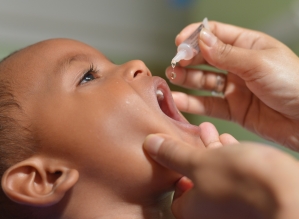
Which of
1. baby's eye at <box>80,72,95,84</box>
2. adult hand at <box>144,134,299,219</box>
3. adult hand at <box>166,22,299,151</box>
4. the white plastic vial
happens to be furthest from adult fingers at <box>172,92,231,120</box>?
adult hand at <box>144,134,299,219</box>

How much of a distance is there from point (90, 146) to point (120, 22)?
1718 mm

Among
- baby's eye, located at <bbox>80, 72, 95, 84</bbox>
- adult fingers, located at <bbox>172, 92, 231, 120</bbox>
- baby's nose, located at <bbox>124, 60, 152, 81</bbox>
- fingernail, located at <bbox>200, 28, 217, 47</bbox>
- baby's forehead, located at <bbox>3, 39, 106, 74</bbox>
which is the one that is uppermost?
fingernail, located at <bbox>200, 28, 217, 47</bbox>

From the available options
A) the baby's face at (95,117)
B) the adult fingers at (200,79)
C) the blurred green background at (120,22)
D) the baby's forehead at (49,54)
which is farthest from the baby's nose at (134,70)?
the blurred green background at (120,22)

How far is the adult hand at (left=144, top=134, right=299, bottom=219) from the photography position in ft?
1.67

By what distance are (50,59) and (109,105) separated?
193 millimetres

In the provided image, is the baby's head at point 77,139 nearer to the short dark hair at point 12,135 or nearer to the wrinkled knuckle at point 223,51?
the short dark hair at point 12,135

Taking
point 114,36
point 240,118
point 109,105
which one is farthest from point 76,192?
point 114,36

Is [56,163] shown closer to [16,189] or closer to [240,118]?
[16,189]

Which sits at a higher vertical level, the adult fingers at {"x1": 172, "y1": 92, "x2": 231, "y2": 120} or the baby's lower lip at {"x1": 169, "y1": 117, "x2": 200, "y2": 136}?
the baby's lower lip at {"x1": 169, "y1": 117, "x2": 200, "y2": 136}

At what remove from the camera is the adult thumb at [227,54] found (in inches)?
38.5

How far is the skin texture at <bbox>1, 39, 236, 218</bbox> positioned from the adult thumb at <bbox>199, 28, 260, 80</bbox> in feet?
0.88

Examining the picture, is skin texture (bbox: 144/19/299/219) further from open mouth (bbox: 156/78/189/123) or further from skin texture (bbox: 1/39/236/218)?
open mouth (bbox: 156/78/189/123)

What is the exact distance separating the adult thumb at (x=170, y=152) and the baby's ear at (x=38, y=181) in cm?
16

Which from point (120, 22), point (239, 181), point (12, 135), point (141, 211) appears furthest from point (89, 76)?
point (120, 22)
